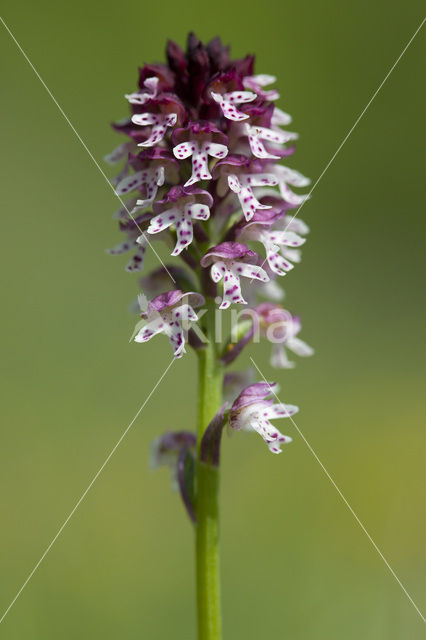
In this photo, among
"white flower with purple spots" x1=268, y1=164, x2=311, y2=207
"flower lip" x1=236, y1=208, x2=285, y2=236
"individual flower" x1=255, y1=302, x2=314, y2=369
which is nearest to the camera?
"flower lip" x1=236, y1=208, x2=285, y2=236

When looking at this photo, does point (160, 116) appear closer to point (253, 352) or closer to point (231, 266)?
point (231, 266)

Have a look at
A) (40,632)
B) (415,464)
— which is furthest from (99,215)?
(40,632)

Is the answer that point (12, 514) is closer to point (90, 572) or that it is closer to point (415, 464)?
point (90, 572)

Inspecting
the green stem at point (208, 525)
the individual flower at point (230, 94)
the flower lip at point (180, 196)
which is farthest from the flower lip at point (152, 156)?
the green stem at point (208, 525)

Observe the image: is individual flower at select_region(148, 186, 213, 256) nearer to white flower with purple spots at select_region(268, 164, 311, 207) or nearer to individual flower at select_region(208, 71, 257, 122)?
individual flower at select_region(208, 71, 257, 122)

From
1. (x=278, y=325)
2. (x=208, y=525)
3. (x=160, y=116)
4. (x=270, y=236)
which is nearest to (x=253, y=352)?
(x=278, y=325)

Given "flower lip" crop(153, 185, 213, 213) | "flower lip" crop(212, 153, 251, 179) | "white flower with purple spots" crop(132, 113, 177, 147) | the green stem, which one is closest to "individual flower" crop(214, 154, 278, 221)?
"flower lip" crop(212, 153, 251, 179)
